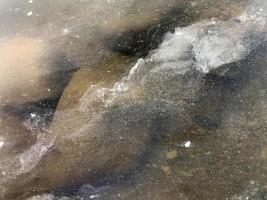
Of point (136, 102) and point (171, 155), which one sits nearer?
point (171, 155)

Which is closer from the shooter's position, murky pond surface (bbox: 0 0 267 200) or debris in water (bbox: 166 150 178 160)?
murky pond surface (bbox: 0 0 267 200)

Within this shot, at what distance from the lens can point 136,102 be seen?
15.4ft

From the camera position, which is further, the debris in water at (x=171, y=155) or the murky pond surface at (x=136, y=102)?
the debris in water at (x=171, y=155)

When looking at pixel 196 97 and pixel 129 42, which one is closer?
pixel 196 97

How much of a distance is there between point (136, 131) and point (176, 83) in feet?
2.71

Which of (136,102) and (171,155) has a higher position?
(136,102)

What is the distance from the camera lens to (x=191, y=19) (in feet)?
18.5

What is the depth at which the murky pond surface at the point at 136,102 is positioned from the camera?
3.94 metres

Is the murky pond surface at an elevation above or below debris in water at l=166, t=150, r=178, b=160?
above

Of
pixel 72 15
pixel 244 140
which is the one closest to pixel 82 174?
pixel 244 140

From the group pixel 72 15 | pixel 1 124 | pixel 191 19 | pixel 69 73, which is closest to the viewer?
pixel 1 124

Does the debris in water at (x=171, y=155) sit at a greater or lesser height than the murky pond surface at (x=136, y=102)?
lesser

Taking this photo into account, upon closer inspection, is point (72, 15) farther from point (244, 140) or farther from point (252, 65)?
point (244, 140)

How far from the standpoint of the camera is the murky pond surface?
155 inches
